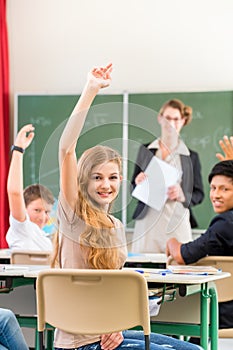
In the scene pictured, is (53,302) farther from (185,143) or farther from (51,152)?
(185,143)

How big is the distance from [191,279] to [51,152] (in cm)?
71

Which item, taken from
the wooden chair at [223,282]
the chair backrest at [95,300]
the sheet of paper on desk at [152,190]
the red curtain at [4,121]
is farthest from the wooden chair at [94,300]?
the red curtain at [4,121]

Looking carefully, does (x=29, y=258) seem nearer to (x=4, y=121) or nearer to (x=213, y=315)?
(x=213, y=315)

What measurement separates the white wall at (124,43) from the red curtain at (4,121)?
11 centimetres

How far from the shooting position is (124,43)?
652 cm

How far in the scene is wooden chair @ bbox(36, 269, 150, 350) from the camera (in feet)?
7.92

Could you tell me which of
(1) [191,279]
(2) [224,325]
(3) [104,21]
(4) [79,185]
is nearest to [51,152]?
(4) [79,185]

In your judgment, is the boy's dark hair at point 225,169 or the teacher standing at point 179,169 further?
the teacher standing at point 179,169

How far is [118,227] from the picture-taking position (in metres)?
2.56

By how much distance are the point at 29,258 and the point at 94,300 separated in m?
1.66

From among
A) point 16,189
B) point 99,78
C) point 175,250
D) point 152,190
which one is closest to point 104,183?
point 99,78

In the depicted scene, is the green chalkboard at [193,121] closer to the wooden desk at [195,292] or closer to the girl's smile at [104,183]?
the wooden desk at [195,292]

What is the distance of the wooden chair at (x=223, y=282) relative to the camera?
3541 mm

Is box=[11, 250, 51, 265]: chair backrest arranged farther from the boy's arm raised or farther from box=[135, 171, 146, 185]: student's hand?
box=[135, 171, 146, 185]: student's hand
